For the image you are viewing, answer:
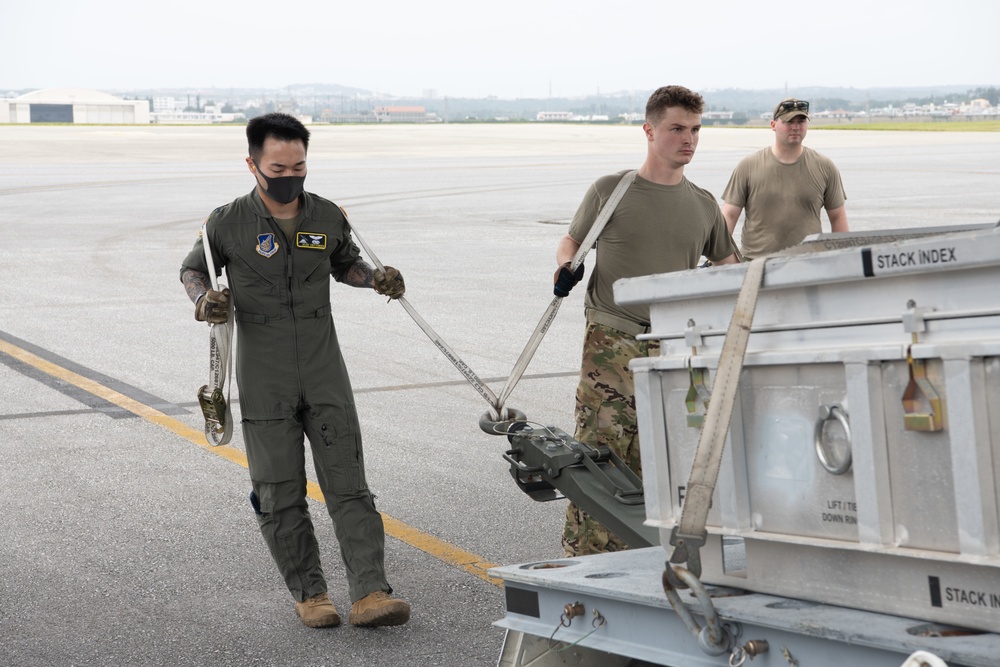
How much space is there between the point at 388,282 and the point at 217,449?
257 cm

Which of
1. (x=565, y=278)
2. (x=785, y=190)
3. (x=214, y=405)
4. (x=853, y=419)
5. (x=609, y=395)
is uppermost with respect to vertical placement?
(x=785, y=190)

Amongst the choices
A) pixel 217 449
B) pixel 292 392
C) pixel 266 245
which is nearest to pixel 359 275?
pixel 266 245

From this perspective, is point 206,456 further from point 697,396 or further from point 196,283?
point 697,396

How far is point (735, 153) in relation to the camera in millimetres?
49000

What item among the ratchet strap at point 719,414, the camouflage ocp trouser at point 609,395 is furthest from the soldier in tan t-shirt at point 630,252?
the ratchet strap at point 719,414

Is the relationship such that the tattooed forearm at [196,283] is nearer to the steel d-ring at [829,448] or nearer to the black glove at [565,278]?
the black glove at [565,278]

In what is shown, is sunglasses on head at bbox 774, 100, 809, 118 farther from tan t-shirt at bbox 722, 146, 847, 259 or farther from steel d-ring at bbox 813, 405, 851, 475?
steel d-ring at bbox 813, 405, 851, 475

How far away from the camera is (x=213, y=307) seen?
4461 mm

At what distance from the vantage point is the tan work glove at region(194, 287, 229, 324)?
4.46 metres

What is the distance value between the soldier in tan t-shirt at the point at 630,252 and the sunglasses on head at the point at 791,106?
285 cm

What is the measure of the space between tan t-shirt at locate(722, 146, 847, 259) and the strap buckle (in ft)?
12.8

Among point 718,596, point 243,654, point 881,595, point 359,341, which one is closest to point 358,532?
point 243,654

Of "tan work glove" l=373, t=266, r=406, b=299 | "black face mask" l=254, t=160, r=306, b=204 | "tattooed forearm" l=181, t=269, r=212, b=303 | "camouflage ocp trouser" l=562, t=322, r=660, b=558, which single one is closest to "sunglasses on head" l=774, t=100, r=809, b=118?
"camouflage ocp trouser" l=562, t=322, r=660, b=558

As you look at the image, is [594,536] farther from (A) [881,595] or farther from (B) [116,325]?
(B) [116,325]
